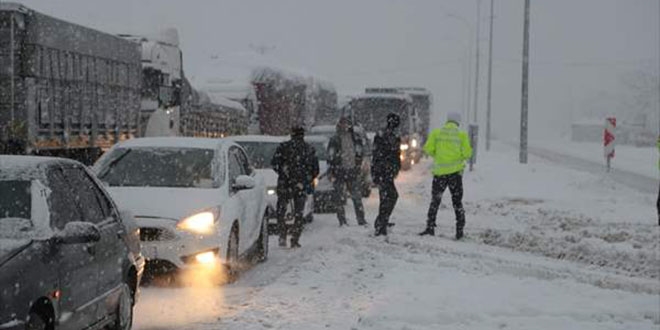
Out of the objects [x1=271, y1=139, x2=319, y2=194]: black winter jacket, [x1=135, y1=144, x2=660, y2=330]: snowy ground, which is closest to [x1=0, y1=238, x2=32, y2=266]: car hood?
[x1=135, y1=144, x2=660, y2=330]: snowy ground

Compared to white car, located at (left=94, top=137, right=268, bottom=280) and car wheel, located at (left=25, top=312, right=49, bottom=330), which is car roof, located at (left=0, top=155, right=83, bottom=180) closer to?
car wheel, located at (left=25, top=312, right=49, bottom=330)

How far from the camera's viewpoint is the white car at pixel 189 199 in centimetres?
976

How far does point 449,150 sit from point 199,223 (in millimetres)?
5379

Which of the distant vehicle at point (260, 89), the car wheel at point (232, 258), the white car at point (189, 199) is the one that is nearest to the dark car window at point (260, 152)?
the white car at point (189, 199)

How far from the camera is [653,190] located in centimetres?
2822

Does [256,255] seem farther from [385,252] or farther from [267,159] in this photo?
[267,159]

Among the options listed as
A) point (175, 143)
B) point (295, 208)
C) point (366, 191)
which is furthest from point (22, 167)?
point (366, 191)

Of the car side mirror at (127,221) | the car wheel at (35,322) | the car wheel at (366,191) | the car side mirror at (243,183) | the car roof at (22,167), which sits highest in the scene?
the car roof at (22,167)

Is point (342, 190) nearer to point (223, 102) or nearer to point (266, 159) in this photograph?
point (266, 159)

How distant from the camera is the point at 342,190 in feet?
53.8

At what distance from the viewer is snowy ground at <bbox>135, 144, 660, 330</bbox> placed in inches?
331

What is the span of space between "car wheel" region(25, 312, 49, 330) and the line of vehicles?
0.01 metres

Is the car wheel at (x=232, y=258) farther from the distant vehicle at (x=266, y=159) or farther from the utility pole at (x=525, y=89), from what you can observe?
the utility pole at (x=525, y=89)

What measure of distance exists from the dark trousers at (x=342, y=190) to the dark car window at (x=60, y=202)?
383 inches
